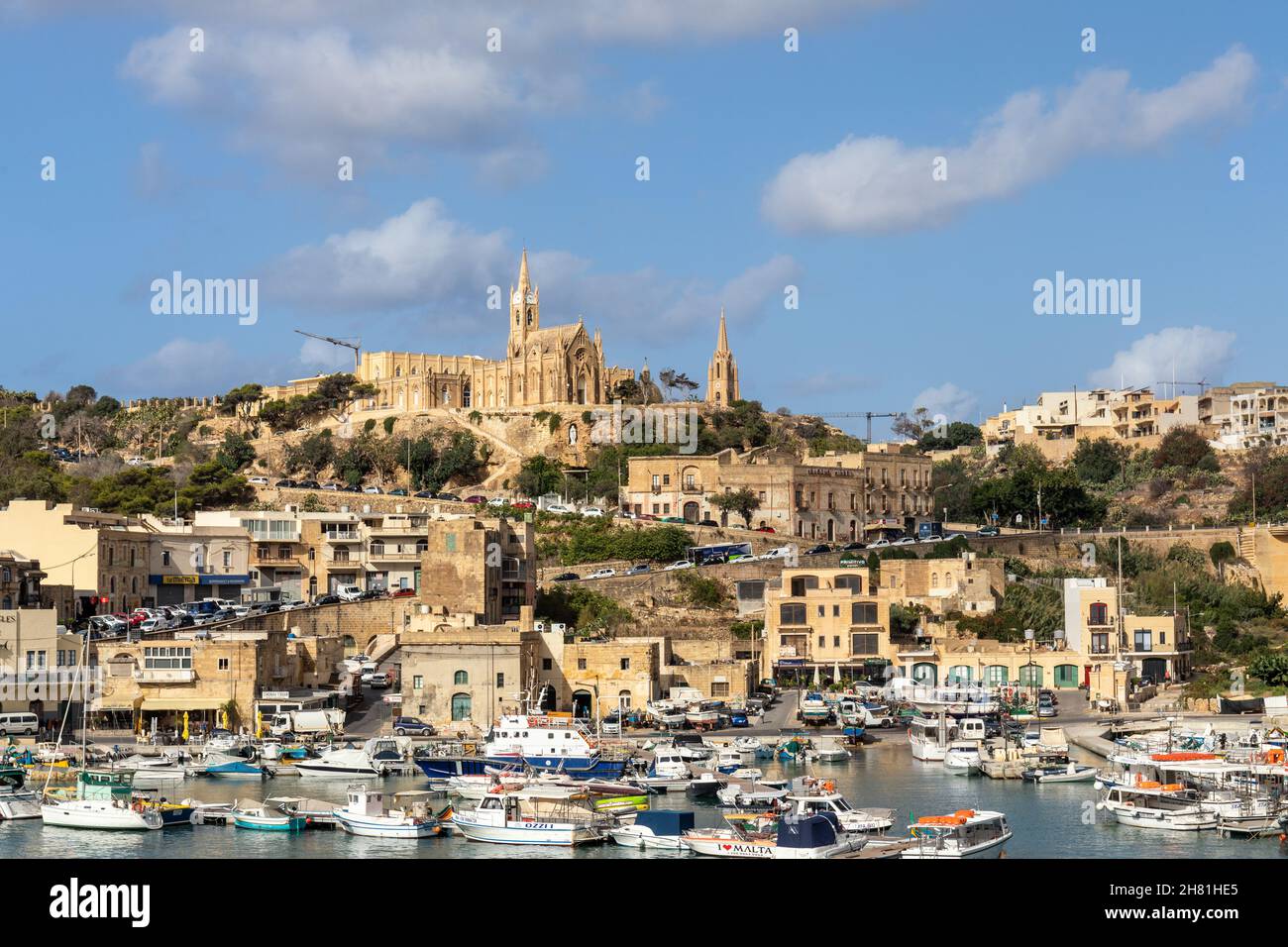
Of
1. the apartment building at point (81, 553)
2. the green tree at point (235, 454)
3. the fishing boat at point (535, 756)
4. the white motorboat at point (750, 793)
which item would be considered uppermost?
the green tree at point (235, 454)

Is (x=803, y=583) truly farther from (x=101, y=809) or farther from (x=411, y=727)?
(x=101, y=809)

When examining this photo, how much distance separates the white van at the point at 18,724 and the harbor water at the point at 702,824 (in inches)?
296

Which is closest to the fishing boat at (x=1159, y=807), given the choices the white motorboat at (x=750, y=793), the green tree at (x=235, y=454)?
the white motorboat at (x=750, y=793)

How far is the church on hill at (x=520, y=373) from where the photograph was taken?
359 ft

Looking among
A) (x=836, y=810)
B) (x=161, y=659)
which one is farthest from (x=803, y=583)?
(x=836, y=810)

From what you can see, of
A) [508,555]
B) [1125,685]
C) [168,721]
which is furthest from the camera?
[508,555]

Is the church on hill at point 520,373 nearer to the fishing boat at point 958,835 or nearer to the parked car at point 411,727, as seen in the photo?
the parked car at point 411,727

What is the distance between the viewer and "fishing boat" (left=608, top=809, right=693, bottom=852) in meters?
31.8

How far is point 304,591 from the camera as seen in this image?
231 feet
